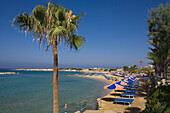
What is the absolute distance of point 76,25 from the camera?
596 centimetres

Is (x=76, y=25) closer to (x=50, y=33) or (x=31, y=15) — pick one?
(x=50, y=33)

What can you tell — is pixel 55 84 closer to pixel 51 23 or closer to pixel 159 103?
pixel 51 23

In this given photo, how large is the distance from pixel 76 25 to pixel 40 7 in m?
1.59

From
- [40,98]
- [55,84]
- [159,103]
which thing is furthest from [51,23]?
[40,98]

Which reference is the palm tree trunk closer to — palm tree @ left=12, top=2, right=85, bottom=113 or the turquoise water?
palm tree @ left=12, top=2, right=85, bottom=113

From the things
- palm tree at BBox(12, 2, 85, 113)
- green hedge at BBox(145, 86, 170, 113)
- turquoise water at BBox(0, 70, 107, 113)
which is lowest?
turquoise water at BBox(0, 70, 107, 113)

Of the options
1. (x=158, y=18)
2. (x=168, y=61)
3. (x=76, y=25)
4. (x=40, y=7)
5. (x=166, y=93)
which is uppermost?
(x=158, y=18)

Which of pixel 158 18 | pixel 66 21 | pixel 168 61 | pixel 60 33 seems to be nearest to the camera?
pixel 60 33

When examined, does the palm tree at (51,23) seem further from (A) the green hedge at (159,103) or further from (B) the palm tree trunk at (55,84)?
(A) the green hedge at (159,103)

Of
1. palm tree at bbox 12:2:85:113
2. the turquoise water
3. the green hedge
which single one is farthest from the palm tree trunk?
the turquoise water

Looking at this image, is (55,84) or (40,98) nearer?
(55,84)

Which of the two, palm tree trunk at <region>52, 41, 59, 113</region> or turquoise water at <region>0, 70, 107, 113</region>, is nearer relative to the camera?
palm tree trunk at <region>52, 41, 59, 113</region>

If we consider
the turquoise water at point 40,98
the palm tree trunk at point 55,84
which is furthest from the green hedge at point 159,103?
the turquoise water at point 40,98

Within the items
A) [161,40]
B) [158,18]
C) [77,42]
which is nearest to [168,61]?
[161,40]
